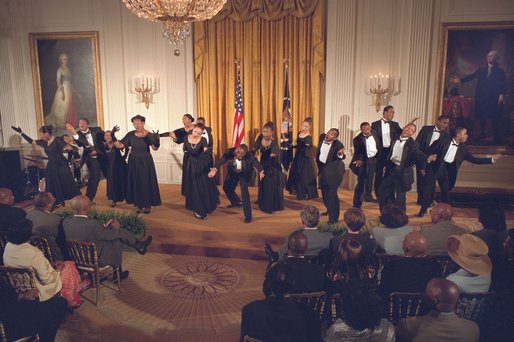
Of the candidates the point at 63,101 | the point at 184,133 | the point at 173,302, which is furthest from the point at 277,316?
the point at 63,101

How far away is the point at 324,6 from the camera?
30.6 ft

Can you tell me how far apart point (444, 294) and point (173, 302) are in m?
3.43

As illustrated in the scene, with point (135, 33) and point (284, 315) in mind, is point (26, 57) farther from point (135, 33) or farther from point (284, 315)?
point (284, 315)

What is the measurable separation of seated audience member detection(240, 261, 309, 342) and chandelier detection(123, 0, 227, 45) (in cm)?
370

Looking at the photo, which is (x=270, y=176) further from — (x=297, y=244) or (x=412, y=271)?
(x=412, y=271)

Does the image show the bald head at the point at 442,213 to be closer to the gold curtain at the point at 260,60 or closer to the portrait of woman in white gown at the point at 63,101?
the gold curtain at the point at 260,60

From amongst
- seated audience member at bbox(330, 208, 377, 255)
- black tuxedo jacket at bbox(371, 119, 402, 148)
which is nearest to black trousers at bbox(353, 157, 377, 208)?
black tuxedo jacket at bbox(371, 119, 402, 148)

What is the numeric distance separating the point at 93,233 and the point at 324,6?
6278 mm

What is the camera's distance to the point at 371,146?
826 cm

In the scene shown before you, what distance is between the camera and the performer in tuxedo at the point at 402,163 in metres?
7.47

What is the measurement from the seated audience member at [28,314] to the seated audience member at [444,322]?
3.01m

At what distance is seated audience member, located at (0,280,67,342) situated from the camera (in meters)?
3.89

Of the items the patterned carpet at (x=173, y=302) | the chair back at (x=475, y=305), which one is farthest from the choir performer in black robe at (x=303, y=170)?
the chair back at (x=475, y=305)

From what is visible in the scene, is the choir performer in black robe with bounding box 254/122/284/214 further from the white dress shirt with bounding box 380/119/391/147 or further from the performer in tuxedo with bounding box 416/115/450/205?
the performer in tuxedo with bounding box 416/115/450/205
